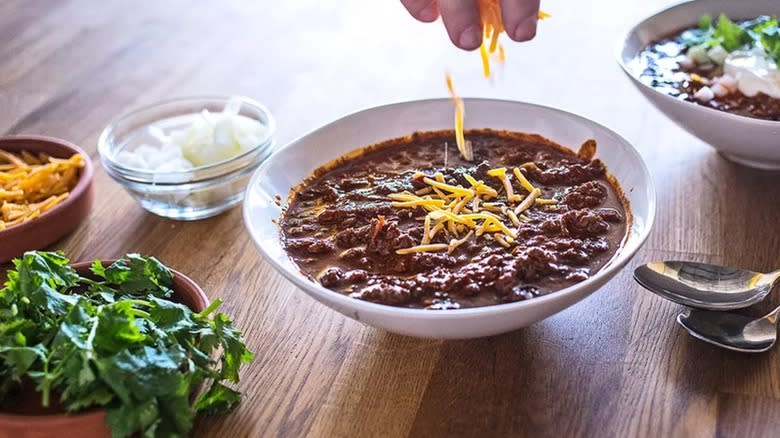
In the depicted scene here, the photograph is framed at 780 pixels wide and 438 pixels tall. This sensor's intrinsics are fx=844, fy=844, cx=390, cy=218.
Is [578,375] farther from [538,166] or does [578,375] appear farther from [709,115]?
[709,115]

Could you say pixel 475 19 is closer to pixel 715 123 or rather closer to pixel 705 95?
pixel 715 123

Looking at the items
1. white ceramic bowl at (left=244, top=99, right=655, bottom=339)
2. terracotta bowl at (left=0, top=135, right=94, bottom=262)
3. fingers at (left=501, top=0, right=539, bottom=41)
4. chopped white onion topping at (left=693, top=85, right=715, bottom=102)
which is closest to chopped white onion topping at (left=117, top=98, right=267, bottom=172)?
terracotta bowl at (left=0, top=135, right=94, bottom=262)

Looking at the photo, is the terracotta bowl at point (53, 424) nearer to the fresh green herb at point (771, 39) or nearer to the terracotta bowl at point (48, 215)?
the terracotta bowl at point (48, 215)

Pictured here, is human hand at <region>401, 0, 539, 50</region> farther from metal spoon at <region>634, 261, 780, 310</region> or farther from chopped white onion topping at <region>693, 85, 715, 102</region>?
chopped white onion topping at <region>693, 85, 715, 102</region>

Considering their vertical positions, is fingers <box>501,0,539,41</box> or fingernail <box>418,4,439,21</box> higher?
fingers <box>501,0,539,41</box>

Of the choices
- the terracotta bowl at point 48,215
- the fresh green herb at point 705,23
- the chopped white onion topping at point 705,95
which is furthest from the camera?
the fresh green herb at point 705,23

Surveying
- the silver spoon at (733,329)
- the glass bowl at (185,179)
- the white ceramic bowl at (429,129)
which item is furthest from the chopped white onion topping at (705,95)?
the glass bowl at (185,179)

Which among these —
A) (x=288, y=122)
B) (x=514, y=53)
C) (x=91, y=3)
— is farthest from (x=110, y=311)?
(x=91, y=3)

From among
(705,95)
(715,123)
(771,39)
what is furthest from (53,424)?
(771,39)
